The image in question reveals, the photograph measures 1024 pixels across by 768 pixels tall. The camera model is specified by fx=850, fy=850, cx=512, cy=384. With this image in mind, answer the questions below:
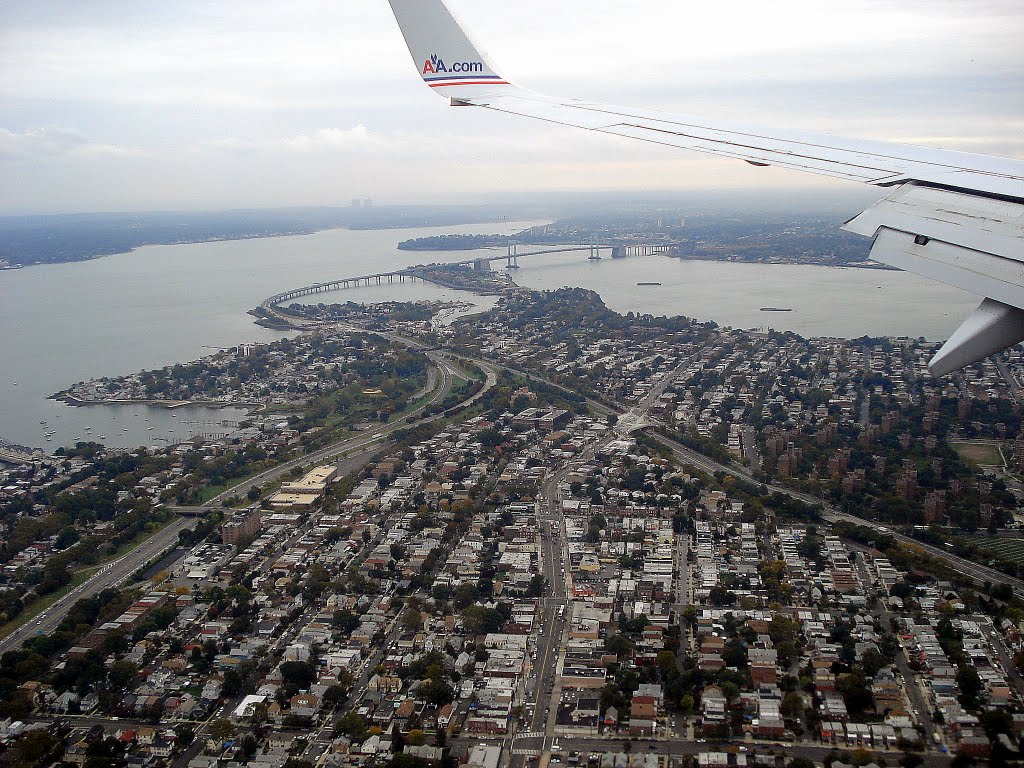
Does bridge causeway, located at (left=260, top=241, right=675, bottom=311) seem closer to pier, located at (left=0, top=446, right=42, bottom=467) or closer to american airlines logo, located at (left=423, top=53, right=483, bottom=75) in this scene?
pier, located at (left=0, top=446, right=42, bottom=467)

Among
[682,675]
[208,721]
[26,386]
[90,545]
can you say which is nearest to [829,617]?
[682,675]

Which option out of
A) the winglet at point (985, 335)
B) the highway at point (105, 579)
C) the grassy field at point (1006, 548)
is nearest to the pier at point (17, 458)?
the highway at point (105, 579)

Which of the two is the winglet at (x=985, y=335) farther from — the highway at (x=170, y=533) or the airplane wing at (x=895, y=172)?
the highway at (x=170, y=533)

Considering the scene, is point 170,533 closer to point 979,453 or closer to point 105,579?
point 105,579

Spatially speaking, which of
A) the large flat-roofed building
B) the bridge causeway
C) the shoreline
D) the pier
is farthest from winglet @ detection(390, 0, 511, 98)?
the bridge causeway

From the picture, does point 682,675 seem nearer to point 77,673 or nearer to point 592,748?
point 592,748

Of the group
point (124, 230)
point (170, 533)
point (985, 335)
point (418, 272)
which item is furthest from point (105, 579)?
point (124, 230)
